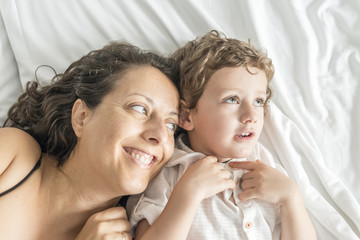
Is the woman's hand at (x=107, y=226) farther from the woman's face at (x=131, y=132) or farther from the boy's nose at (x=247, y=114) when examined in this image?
the boy's nose at (x=247, y=114)

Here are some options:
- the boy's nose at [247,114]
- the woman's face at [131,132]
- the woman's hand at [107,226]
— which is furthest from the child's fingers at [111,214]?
the boy's nose at [247,114]

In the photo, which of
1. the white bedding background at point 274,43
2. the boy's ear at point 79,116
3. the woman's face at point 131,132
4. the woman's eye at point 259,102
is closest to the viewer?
the woman's face at point 131,132

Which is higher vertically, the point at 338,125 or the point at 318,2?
the point at 318,2

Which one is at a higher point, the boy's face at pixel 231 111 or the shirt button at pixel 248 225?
the boy's face at pixel 231 111

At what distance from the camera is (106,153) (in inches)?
53.6

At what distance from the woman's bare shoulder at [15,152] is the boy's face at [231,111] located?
633 millimetres

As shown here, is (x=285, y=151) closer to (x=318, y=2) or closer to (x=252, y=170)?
(x=252, y=170)

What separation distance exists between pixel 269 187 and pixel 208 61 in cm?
54

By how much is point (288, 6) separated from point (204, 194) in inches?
40.1

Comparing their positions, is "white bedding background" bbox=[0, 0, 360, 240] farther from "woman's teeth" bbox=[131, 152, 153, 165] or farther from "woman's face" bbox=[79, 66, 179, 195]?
"woman's teeth" bbox=[131, 152, 153, 165]

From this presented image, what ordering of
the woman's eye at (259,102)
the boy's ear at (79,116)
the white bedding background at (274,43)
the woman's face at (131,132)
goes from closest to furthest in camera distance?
1. the woman's face at (131,132)
2. the boy's ear at (79,116)
3. the woman's eye at (259,102)
4. the white bedding background at (274,43)

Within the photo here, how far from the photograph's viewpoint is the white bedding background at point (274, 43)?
1.78 meters

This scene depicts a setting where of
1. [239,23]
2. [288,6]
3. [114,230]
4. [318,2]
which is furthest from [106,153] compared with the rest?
[318,2]

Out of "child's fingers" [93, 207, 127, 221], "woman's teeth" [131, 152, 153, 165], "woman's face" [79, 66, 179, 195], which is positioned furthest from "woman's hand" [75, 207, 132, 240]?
"woman's teeth" [131, 152, 153, 165]
